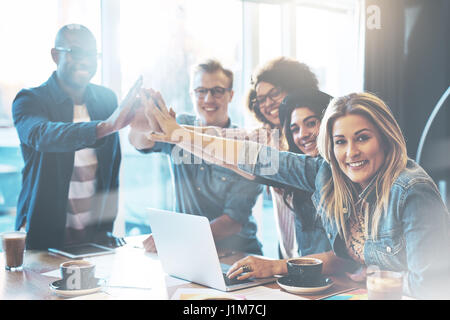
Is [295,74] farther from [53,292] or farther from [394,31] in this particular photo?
[53,292]

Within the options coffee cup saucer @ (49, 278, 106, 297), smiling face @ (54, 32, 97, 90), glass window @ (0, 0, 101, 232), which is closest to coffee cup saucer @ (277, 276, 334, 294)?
coffee cup saucer @ (49, 278, 106, 297)

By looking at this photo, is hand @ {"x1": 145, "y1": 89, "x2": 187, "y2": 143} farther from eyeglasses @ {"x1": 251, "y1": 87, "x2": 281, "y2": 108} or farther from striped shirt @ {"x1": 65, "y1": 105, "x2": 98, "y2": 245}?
striped shirt @ {"x1": 65, "y1": 105, "x2": 98, "y2": 245}

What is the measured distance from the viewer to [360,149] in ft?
4.51

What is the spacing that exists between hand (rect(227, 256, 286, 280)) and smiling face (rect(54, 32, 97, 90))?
4.19 ft

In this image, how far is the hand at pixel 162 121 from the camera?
1788 millimetres

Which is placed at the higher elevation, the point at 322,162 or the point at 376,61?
the point at 376,61

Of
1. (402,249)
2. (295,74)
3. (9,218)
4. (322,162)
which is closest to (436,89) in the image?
(295,74)

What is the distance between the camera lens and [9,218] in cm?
378

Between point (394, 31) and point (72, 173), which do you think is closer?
point (72, 173)

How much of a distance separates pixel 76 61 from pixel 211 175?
0.82m

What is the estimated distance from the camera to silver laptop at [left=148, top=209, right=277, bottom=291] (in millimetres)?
1259
